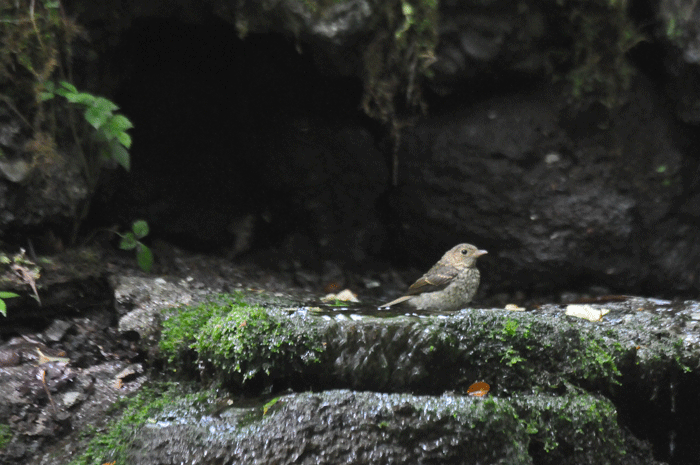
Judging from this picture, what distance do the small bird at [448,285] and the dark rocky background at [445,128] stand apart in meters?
0.51

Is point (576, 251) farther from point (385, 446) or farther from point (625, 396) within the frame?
point (385, 446)

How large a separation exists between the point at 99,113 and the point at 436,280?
101 inches

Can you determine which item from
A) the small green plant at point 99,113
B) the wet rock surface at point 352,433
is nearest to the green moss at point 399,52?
the small green plant at point 99,113

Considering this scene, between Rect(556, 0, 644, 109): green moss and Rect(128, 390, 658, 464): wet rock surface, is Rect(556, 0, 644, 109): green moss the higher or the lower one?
the higher one

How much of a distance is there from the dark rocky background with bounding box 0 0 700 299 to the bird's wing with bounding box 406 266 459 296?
0.66 meters

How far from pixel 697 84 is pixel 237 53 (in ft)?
12.0

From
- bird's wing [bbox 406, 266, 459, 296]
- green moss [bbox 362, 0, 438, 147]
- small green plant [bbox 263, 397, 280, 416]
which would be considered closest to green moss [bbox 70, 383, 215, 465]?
small green plant [bbox 263, 397, 280, 416]

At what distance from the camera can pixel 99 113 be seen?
11.9 ft

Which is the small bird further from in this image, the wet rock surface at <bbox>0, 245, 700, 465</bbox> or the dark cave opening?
the dark cave opening

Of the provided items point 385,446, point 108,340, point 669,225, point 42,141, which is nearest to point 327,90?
point 42,141

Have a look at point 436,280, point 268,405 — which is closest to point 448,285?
point 436,280

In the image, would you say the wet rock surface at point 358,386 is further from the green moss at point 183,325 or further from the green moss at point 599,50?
the green moss at point 599,50

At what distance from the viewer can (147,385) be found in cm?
337

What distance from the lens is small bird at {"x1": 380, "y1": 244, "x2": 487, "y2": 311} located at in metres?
4.55
